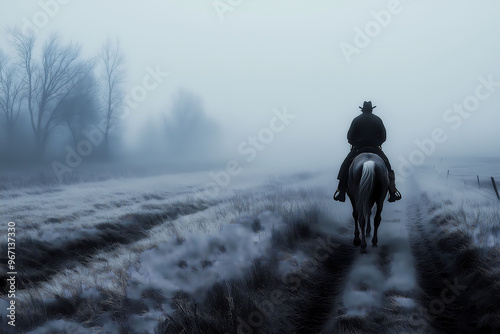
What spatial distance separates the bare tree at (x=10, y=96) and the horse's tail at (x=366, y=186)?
91.6ft

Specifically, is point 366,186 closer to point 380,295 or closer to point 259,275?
point 380,295

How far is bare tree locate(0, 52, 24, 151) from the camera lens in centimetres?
2542

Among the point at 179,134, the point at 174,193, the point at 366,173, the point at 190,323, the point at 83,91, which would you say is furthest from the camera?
the point at 179,134

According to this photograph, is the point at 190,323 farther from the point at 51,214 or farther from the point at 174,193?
the point at 174,193

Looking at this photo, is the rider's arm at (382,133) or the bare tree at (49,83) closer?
the rider's arm at (382,133)

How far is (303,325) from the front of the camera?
14.5 feet

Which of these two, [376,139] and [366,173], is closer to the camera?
[366,173]

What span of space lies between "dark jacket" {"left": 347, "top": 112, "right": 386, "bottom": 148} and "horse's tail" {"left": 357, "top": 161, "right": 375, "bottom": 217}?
45.5 inches

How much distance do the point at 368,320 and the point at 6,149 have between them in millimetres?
29583

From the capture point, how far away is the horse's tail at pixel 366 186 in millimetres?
7238

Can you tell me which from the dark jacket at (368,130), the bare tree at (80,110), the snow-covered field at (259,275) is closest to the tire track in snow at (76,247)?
the snow-covered field at (259,275)

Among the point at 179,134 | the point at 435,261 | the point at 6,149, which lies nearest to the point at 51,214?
the point at 435,261

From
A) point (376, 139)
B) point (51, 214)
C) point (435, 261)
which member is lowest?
point (435, 261)

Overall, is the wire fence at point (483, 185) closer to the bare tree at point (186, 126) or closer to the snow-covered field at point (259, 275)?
the snow-covered field at point (259, 275)
